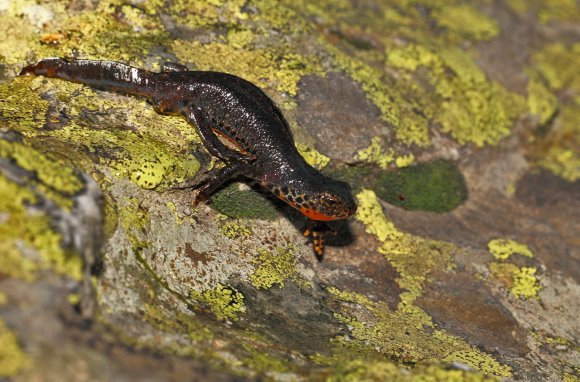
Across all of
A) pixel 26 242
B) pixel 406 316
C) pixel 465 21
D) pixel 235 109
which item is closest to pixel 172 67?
pixel 235 109

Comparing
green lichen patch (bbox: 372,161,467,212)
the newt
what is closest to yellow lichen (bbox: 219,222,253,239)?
the newt

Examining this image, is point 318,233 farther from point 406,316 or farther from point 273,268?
point 406,316

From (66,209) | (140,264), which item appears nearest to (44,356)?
(66,209)

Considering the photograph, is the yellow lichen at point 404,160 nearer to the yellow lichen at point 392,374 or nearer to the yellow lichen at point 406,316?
the yellow lichen at point 406,316

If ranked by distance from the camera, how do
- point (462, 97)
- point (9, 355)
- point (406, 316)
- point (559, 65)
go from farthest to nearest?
1. point (559, 65)
2. point (462, 97)
3. point (406, 316)
4. point (9, 355)

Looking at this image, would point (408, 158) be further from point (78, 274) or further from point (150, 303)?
point (78, 274)

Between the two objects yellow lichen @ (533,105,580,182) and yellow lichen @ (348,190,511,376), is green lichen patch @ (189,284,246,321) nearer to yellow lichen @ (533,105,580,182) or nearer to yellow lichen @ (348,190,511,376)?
yellow lichen @ (348,190,511,376)
